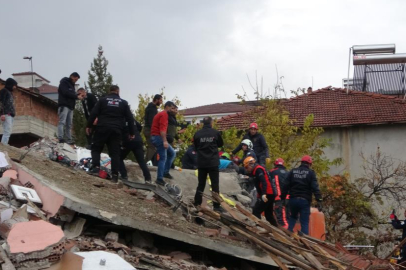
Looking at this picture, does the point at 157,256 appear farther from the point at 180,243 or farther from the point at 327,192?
the point at 327,192

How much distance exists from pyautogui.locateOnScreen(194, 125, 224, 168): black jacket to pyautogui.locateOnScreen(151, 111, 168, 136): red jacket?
3.75 feet

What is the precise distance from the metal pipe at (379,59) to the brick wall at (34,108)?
16.7 m

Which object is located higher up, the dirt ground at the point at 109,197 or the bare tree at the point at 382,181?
the dirt ground at the point at 109,197

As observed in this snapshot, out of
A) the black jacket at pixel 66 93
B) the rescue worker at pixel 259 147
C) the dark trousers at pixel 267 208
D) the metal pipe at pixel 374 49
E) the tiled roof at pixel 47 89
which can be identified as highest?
the metal pipe at pixel 374 49

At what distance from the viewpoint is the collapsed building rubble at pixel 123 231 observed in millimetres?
8109

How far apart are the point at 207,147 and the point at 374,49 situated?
69.5 feet

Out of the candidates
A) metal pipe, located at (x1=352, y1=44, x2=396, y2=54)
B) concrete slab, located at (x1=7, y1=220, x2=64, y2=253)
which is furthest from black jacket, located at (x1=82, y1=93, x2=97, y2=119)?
metal pipe, located at (x1=352, y1=44, x2=396, y2=54)

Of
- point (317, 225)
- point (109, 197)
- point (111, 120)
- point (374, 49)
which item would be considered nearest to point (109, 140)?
point (111, 120)

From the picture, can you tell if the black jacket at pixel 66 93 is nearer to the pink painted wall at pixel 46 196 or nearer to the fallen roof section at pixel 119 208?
the fallen roof section at pixel 119 208

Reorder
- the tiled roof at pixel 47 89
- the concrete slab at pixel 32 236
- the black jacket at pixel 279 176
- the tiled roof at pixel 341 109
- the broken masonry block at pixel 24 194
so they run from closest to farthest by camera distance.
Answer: the concrete slab at pixel 32 236
the broken masonry block at pixel 24 194
the black jacket at pixel 279 176
the tiled roof at pixel 341 109
the tiled roof at pixel 47 89

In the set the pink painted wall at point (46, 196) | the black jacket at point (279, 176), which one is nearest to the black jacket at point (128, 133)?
the pink painted wall at point (46, 196)

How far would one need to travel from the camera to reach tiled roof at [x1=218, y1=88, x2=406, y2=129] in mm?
31953

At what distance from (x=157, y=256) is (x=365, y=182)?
18502mm

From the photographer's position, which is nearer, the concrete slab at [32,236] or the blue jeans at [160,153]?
the concrete slab at [32,236]
